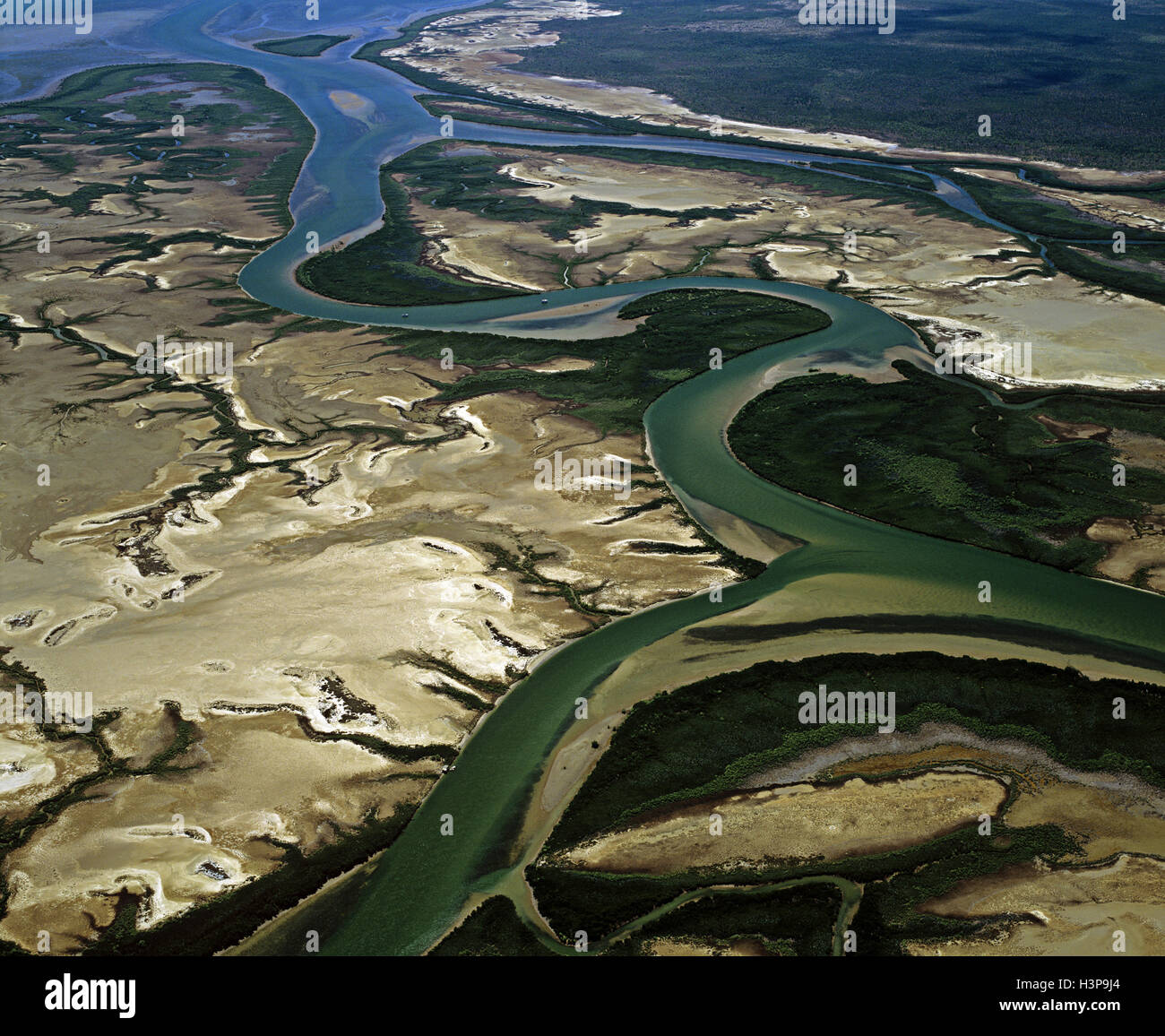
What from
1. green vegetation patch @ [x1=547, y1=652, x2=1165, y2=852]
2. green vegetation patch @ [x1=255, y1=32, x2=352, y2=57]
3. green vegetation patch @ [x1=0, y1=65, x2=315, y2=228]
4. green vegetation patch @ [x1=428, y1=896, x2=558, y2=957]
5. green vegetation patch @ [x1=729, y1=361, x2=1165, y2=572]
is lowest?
green vegetation patch @ [x1=428, y1=896, x2=558, y2=957]

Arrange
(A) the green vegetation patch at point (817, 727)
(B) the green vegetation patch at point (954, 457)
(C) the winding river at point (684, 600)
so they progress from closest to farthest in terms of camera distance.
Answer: (C) the winding river at point (684, 600), (A) the green vegetation patch at point (817, 727), (B) the green vegetation patch at point (954, 457)

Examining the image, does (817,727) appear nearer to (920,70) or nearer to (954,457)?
(954,457)

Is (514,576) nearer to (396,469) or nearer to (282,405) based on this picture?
(396,469)

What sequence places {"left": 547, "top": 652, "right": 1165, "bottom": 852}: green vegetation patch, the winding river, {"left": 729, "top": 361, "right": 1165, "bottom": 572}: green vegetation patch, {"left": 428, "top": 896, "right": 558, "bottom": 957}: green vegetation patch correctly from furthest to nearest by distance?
{"left": 729, "top": 361, "right": 1165, "bottom": 572}: green vegetation patch → {"left": 547, "top": 652, "right": 1165, "bottom": 852}: green vegetation patch → the winding river → {"left": 428, "top": 896, "right": 558, "bottom": 957}: green vegetation patch

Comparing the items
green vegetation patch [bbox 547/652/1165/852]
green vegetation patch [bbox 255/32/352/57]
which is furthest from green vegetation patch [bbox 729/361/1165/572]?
green vegetation patch [bbox 255/32/352/57]

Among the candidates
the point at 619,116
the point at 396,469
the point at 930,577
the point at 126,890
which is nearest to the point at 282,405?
the point at 396,469

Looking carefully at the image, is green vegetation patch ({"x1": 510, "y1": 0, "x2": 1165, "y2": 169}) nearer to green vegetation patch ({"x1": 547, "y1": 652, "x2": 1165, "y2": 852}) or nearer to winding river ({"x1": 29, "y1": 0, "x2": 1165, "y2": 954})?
winding river ({"x1": 29, "y1": 0, "x2": 1165, "y2": 954})

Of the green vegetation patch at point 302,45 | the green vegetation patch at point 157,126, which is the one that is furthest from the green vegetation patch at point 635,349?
the green vegetation patch at point 302,45

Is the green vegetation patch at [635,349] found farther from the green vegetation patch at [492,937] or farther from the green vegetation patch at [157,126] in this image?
the green vegetation patch at [157,126]
